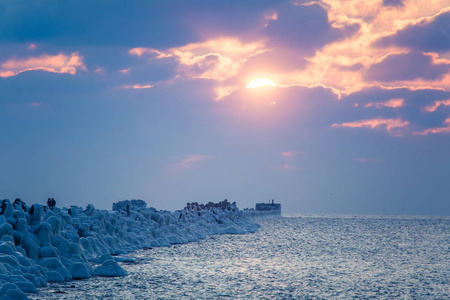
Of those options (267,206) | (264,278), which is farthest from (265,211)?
(264,278)

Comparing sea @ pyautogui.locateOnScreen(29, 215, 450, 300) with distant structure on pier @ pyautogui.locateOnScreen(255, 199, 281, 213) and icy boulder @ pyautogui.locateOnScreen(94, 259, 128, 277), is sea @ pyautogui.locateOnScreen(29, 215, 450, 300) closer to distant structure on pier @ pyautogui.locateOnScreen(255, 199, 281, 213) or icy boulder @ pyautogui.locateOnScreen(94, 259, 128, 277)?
icy boulder @ pyautogui.locateOnScreen(94, 259, 128, 277)

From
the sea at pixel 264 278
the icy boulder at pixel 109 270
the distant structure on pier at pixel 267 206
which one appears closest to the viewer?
Answer: the sea at pixel 264 278

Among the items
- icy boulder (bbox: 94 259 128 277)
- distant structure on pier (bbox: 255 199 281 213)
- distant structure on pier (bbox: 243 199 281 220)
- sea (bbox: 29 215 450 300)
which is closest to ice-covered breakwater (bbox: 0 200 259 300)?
icy boulder (bbox: 94 259 128 277)

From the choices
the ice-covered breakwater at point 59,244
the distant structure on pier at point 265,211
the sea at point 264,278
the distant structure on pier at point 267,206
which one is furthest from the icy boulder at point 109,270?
the distant structure on pier at point 267,206

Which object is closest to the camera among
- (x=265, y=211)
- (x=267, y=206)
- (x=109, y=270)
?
(x=109, y=270)

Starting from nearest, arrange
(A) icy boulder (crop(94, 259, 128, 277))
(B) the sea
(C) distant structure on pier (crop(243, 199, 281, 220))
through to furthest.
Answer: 1. (B) the sea
2. (A) icy boulder (crop(94, 259, 128, 277))
3. (C) distant structure on pier (crop(243, 199, 281, 220))

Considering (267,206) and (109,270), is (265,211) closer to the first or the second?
(267,206)

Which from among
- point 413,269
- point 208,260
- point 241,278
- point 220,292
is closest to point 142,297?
point 220,292

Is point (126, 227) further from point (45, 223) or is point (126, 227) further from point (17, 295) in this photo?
point (17, 295)

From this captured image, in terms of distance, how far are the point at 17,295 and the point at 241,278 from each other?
273 inches

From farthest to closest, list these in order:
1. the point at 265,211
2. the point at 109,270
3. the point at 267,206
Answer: the point at 267,206
the point at 265,211
the point at 109,270

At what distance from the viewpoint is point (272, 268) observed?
18.0 metres

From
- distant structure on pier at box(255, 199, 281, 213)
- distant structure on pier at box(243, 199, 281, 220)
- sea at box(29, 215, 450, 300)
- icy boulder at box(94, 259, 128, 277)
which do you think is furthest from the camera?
distant structure on pier at box(255, 199, 281, 213)

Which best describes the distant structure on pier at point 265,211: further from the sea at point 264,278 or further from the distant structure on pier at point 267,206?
the sea at point 264,278
